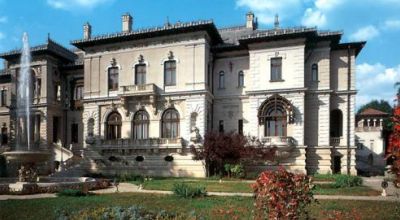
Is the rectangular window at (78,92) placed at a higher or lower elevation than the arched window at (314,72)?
lower

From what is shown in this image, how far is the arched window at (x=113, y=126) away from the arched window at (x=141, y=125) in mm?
1812

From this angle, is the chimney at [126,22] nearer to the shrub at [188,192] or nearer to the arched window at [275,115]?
the arched window at [275,115]

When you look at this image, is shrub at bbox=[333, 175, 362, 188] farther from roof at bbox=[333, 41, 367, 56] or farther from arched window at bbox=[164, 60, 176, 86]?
arched window at bbox=[164, 60, 176, 86]

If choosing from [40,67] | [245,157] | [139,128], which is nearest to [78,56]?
[40,67]

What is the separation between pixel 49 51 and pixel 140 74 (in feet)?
38.5

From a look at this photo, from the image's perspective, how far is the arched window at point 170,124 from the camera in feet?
119

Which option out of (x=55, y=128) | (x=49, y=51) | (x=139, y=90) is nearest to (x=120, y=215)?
(x=139, y=90)

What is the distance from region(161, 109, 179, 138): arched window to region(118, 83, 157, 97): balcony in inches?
97.2

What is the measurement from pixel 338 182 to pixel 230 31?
913 inches

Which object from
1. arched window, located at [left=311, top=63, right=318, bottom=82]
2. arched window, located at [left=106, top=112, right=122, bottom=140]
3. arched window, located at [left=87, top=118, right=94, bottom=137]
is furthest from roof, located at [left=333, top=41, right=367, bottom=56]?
arched window, located at [left=87, top=118, right=94, bottom=137]

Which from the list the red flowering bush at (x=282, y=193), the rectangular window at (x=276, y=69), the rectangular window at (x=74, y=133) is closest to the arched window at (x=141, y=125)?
the rectangular window at (x=74, y=133)

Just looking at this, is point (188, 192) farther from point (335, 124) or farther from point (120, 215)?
point (335, 124)

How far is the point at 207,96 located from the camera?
35.8 m

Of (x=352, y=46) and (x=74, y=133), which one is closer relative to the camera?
(x=352, y=46)
